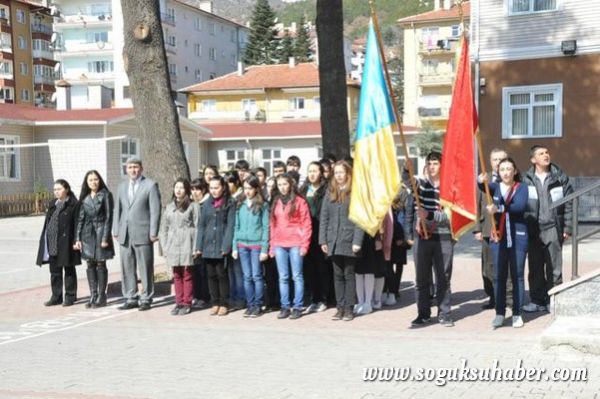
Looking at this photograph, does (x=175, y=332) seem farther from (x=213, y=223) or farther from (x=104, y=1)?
(x=104, y=1)

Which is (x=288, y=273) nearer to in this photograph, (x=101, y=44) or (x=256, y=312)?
(x=256, y=312)

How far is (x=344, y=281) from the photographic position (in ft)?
34.5

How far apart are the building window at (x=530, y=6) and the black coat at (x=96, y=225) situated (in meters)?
17.5

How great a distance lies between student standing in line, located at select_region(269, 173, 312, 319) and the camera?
34.8ft

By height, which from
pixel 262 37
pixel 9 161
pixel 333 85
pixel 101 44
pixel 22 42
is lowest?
pixel 9 161

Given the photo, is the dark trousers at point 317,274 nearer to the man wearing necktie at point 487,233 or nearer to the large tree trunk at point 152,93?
the man wearing necktie at point 487,233

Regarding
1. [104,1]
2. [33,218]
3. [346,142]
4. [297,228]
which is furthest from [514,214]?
[104,1]

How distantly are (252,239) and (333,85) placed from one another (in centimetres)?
701

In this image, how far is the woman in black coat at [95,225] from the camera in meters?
11.8

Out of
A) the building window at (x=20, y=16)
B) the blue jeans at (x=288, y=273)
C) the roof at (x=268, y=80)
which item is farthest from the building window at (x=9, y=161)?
the building window at (x=20, y=16)

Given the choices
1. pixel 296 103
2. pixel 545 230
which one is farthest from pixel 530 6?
pixel 296 103

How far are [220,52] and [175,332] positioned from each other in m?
83.7

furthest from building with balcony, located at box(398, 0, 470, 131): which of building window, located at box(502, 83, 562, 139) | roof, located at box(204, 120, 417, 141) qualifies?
building window, located at box(502, 83, 562, 139)

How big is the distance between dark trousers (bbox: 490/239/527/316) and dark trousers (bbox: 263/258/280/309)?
10.1 ft
